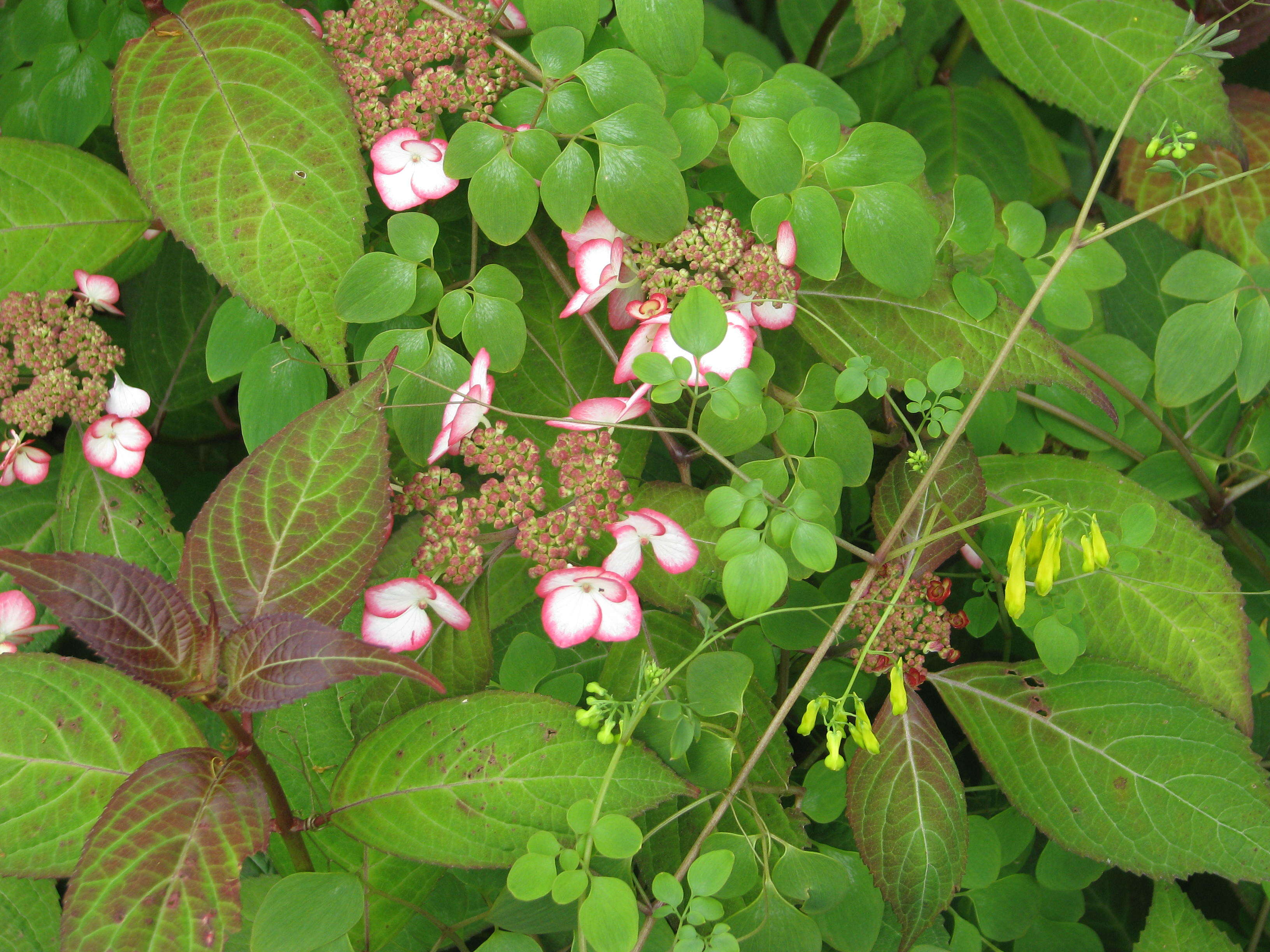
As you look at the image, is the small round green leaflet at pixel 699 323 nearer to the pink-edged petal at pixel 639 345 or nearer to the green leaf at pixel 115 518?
the pink-edged petal at pixel 639 345

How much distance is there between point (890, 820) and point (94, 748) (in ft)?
2.00

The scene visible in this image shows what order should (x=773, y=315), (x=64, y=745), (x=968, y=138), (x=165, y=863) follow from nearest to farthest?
(x=165, y=863), (x=64, y=745), (x=773, y=315), (x=968, y=138)

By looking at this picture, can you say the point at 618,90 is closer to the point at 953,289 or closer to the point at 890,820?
the point at 953,289

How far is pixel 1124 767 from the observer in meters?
0.72

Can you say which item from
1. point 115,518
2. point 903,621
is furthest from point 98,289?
point 903,621

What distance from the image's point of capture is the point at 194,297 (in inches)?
35.2

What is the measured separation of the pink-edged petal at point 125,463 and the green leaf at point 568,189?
0.43 metres

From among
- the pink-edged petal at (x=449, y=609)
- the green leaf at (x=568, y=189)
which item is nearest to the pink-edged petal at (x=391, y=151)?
the green leaf at (x=568, y=189)

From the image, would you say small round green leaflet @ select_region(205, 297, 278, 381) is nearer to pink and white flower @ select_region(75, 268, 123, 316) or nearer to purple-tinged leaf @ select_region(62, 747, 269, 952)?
pink and white flower @ select_region(75, 268, 123, 316)

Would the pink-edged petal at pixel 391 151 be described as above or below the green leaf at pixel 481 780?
above

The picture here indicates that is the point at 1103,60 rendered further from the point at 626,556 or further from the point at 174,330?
the point at 174,330

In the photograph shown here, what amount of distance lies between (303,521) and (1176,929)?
858mm

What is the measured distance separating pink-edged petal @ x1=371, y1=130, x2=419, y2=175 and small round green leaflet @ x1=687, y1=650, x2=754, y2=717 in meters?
0.45

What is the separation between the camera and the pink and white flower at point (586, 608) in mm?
619
